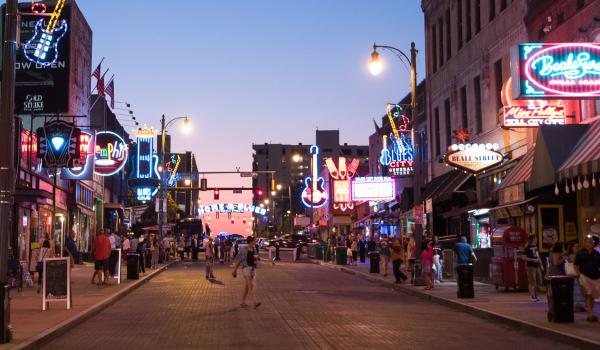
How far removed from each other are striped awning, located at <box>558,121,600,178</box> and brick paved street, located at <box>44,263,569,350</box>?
4.46 metres

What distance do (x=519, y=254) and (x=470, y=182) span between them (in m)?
11.7

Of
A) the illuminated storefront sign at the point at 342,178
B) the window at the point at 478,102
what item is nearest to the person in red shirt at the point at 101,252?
the window at the point at 478,102

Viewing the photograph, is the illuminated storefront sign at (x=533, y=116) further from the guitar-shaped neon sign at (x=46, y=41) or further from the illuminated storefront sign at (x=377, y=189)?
the illuminated storefront sign at (x=377, y=189)

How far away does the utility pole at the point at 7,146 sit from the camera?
12.3 metres

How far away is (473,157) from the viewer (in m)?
28.4

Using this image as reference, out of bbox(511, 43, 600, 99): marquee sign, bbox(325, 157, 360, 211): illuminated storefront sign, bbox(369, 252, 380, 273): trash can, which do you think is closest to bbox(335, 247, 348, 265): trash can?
bbox(369, 252, 380, 273): trash can

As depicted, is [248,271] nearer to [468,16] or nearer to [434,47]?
[468,16]

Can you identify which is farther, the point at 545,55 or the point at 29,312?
the point at 545,55

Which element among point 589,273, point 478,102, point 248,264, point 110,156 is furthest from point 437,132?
point 589,273

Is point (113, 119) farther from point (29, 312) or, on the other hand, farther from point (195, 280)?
point (29, 312)

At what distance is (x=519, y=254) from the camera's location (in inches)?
847

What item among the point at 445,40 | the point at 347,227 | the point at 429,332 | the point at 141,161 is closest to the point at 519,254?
the point at 429,332

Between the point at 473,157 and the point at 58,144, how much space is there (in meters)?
15.4

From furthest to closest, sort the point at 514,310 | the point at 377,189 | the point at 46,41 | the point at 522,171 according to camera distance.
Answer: the point at 377,189
the point at 46,41
the point at 522,171
the point at 514,310
